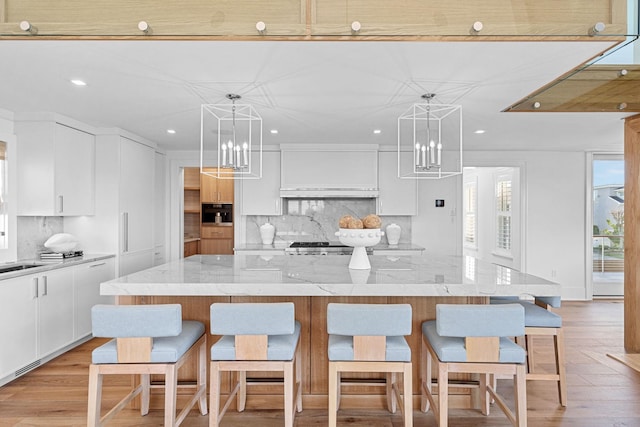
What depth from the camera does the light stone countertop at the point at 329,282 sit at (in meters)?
2.09

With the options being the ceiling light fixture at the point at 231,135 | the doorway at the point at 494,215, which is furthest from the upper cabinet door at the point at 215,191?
the doorway at the point at 494,215

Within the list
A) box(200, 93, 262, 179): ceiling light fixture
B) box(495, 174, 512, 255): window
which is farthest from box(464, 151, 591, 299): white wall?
box(200, 93, 262, 179): ceiling light fixture

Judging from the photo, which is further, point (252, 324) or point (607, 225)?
point (607, 225)

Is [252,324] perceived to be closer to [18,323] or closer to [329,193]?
[18,323]

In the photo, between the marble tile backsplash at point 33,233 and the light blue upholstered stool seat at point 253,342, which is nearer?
the light blue upholstered stool seat at point 253,342

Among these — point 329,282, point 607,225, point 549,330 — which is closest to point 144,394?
point 329,282

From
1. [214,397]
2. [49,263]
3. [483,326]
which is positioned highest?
[49,263]

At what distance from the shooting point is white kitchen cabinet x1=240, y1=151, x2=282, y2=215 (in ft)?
17.4

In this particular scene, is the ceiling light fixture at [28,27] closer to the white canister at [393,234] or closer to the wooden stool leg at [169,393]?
the wooden stool leg at [169,393]

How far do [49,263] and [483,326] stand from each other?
3638mm

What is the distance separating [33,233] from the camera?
3793mm

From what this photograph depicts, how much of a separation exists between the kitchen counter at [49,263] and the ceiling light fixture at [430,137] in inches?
124

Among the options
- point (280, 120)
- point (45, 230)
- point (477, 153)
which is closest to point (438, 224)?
point (477, 153)

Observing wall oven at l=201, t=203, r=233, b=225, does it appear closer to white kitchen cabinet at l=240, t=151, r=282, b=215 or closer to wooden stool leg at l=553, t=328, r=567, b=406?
white kitchen cabinet at l=240, t=151, r=282, b=215
